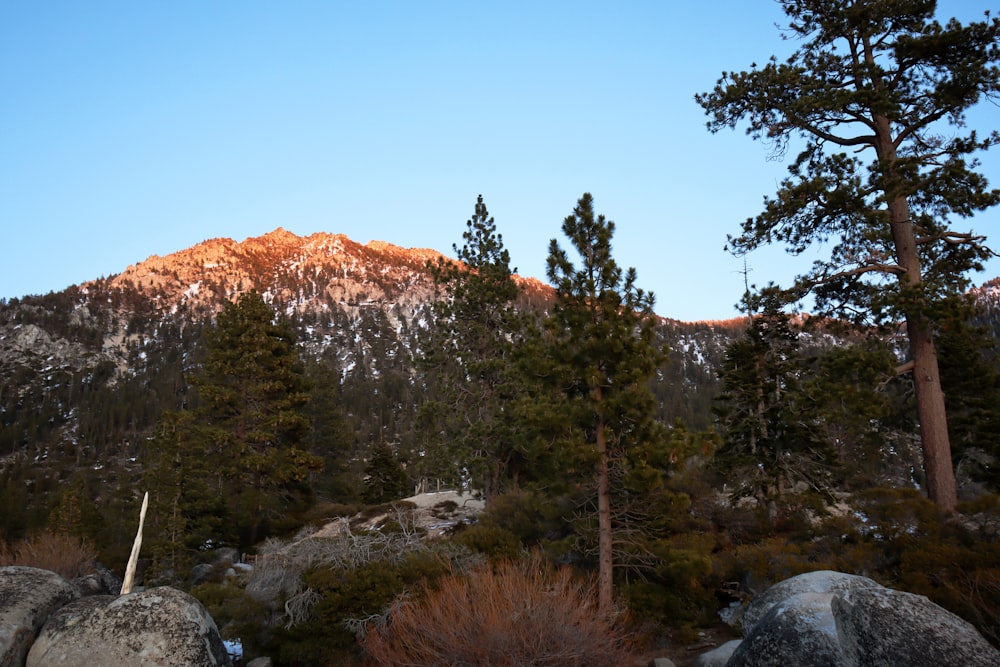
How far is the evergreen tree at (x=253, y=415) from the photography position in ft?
86.0

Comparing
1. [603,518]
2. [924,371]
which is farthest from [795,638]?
[924,371]

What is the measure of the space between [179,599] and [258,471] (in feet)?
73.4

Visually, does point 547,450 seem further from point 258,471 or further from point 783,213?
point 258,471

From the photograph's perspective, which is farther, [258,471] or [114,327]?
[114,327]

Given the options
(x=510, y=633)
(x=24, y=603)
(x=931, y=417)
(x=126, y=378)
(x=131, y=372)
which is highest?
(x=131, y=372)

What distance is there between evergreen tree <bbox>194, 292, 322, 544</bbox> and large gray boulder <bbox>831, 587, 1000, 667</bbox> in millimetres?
24566

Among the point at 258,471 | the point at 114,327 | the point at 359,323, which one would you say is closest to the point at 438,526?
the point at 258,471

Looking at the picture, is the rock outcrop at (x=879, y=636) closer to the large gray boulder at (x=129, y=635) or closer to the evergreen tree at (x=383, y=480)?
the large gray boulder at (x=129, y=635)

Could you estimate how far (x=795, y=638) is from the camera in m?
6.66

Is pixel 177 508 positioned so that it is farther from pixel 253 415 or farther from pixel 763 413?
pixel 763 413

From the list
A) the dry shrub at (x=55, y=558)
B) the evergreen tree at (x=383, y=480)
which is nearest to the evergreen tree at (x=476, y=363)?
the dry shrub at (x=55, y=558)

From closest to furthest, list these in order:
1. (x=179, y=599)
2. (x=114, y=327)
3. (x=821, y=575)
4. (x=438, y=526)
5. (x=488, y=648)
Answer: (x=488, y=648)
(x=179, y=599)
(x=821, y=575)
(x=438, y=526)
(x=114, y=327)

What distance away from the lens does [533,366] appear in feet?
39.7

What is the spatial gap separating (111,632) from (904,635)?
7357 millimetres
